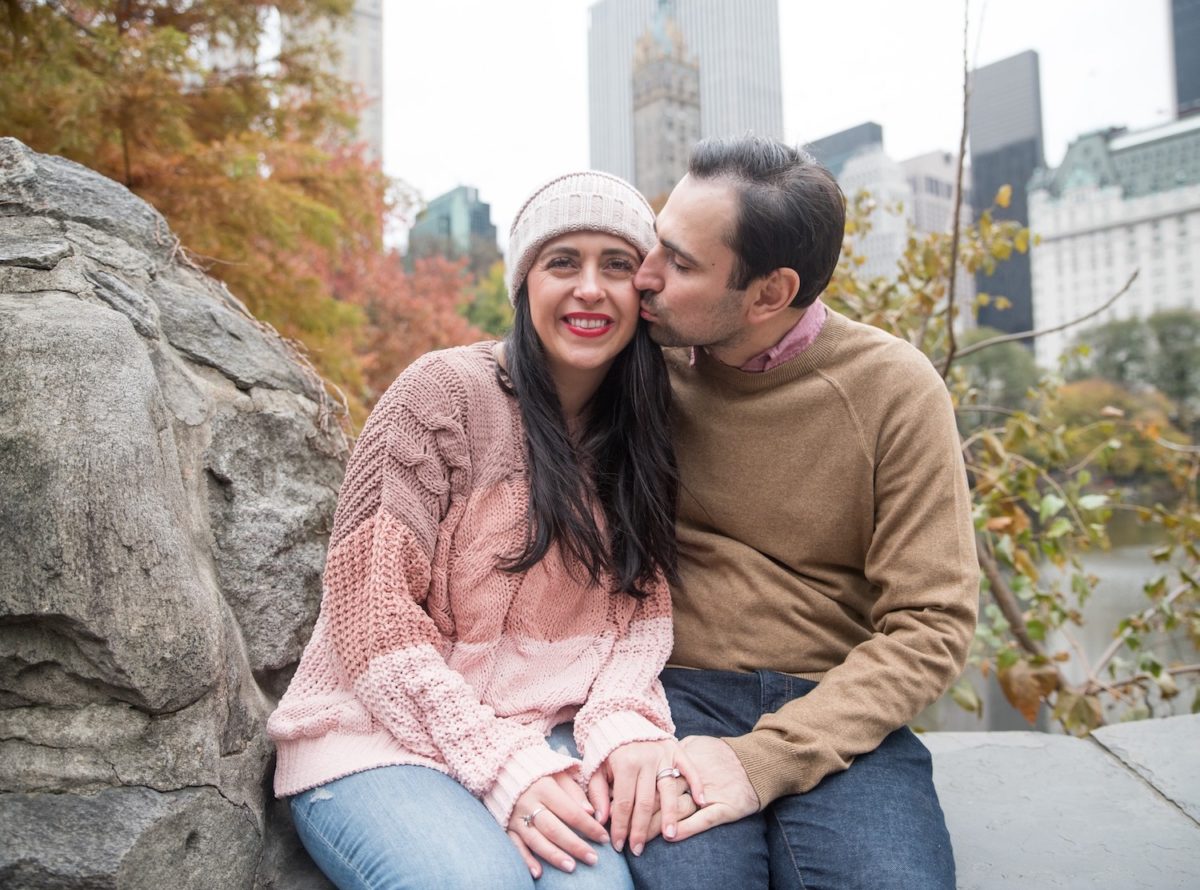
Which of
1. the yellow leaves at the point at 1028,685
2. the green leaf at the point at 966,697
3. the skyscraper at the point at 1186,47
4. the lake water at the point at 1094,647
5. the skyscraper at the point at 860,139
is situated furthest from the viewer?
the skyscraper at the point at 1186,47

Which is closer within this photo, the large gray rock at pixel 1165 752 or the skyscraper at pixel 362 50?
the large gray rock at pixel 1165 752

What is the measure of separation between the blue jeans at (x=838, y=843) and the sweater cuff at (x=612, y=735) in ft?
0.54

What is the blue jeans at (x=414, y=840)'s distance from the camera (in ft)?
4.51

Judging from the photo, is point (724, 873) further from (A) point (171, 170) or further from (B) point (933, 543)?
(A) point (171, 170)

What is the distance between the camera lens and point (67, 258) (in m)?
1.68

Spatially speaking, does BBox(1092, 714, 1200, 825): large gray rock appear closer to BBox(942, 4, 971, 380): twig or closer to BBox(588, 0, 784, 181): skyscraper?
BBox(942, 4, 971, 380): twig

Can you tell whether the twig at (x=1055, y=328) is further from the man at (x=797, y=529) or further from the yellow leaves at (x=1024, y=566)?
the man at (x=797, y=529)

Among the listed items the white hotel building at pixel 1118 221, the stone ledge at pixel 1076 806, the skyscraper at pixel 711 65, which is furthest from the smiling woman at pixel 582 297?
the white hotel building at pixel 1118 221

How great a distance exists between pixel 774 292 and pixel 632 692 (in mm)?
841

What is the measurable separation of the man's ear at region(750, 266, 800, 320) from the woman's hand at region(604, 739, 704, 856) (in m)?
0.88

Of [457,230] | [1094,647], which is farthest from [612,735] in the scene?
[457,230]

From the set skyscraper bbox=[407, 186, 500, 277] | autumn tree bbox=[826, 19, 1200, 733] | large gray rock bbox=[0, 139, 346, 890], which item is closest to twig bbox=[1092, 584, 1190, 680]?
autumn tree bbox=[826, 19, 1200, 733]

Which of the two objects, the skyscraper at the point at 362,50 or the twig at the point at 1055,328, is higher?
the skyscraper at the point at 362,50

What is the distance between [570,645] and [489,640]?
0.17 m
